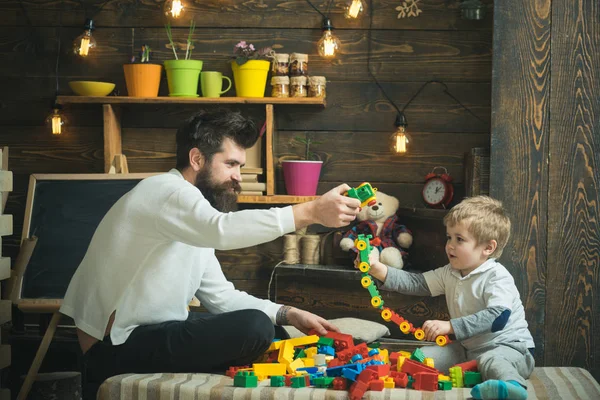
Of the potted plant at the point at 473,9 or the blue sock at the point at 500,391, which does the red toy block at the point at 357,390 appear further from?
the potted plant at the point at 473,9

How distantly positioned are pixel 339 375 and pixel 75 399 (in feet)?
4.43

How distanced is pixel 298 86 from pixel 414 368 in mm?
1841

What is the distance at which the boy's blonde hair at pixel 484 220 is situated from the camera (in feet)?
8.39

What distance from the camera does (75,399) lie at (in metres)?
3.04

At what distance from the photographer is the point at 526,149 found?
285 centimetres

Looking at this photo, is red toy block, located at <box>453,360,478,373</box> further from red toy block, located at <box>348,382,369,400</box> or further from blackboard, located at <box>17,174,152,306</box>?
blackboard, located at <box>17,174,152,306</box>

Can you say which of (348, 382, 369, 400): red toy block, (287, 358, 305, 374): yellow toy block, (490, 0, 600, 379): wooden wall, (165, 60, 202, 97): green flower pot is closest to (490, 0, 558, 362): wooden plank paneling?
(490, 0, 600, 379): wooden wall

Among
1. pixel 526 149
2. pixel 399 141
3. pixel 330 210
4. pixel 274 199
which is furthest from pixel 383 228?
→ pixel 330 210

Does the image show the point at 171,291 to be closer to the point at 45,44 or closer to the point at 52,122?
the point at 52,122

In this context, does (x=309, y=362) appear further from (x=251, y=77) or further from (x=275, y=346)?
(x=251, y=77)

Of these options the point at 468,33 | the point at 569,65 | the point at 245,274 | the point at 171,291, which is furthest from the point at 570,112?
the point at 245,274

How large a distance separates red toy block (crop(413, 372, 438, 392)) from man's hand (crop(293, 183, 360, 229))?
47cm

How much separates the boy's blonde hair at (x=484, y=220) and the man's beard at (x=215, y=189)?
2.47 feet

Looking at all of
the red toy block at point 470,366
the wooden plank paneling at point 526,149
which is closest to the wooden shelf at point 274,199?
the wooden plank paneling at point 526,149
